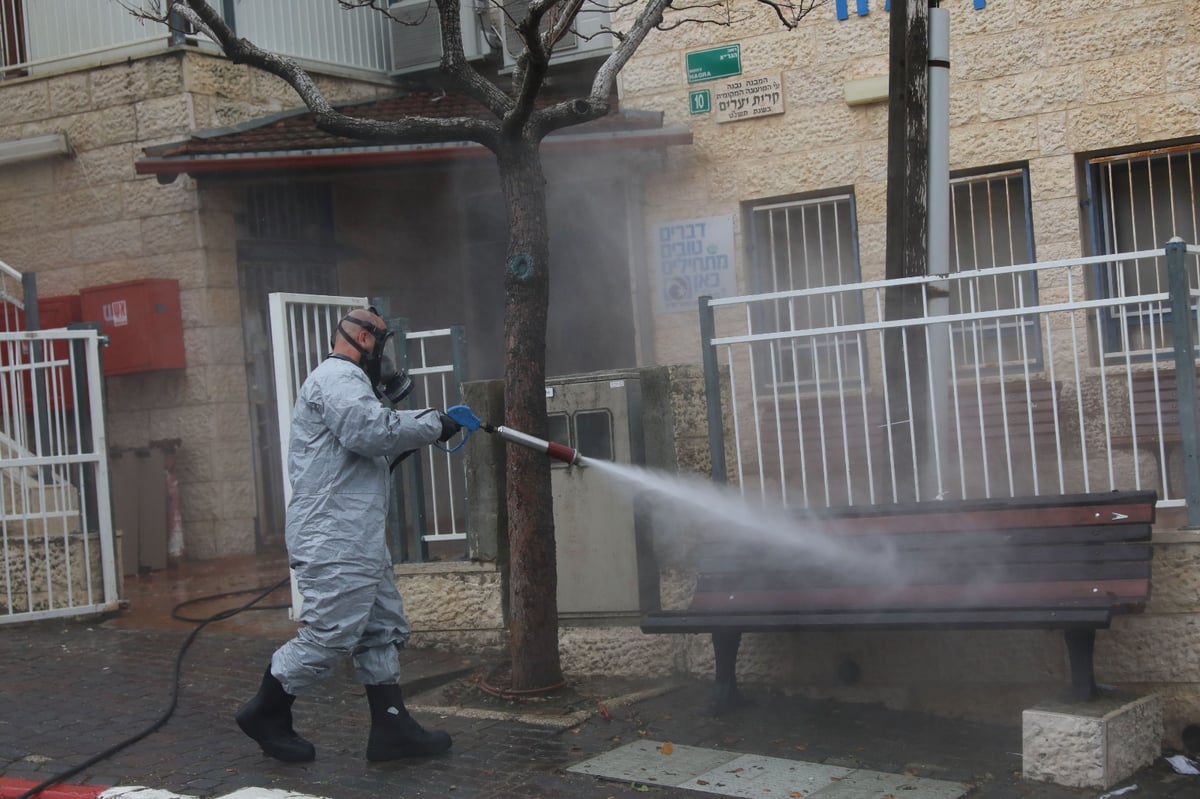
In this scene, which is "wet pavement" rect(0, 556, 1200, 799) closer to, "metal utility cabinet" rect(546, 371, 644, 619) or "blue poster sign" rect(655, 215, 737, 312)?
"metal utility cabinet" rect(546, 371, 644, 619)

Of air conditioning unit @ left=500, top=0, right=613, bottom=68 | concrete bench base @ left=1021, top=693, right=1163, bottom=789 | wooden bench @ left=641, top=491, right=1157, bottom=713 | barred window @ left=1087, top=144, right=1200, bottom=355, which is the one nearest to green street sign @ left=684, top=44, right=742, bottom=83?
air conditioning unit @ left=500, top=0, right=613, bottom=68

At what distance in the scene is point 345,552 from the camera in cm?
551

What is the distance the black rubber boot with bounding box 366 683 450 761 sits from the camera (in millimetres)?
5652

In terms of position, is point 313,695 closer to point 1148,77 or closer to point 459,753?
point 459,753

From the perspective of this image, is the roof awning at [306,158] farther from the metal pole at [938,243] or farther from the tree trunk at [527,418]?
the metal pole at [938,243]

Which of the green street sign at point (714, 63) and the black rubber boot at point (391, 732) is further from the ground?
the green street sign at point (714, 63)

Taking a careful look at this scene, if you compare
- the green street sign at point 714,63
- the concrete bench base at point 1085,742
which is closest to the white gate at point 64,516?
the green street sign at point 714,63

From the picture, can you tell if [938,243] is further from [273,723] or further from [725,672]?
[273,723]

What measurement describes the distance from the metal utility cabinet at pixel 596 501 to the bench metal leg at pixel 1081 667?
8.03ft

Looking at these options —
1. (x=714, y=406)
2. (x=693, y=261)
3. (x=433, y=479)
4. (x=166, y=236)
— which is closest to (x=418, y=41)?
(x=166, y=236)

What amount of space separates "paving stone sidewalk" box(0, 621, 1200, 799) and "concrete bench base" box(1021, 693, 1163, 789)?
2.4 inches

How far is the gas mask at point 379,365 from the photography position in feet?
19.1

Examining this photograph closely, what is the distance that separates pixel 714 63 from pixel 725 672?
537cm

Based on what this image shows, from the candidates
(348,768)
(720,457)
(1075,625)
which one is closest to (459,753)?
(348,768)
